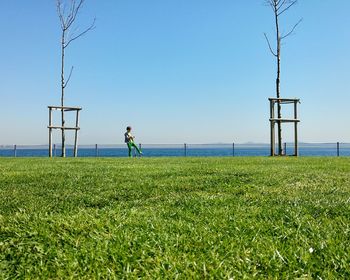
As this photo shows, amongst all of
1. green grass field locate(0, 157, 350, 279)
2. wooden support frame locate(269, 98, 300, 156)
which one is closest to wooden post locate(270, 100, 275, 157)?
wooden support frame locate(269, 98, 300, 156)

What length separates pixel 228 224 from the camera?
418 centimetres

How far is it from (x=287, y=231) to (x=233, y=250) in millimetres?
777

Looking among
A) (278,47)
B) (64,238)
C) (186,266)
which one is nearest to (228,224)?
(186,266)

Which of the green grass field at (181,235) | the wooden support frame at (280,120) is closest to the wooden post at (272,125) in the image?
the wooden support frame at (280,120)

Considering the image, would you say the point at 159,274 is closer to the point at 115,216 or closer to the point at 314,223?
the point at 115,216

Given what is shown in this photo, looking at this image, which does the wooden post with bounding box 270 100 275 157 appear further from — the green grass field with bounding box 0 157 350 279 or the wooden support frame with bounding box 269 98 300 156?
the green grass field with bounding box 0 157 350 279

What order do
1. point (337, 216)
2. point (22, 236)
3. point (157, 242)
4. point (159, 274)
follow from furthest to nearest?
point (337, 216), point (22, 236), point (157, 242), point (159, 274)

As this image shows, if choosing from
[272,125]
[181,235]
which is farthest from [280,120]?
[181,235]

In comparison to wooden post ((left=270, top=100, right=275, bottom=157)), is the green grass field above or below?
below

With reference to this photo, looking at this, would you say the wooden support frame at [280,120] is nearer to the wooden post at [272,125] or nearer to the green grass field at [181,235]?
the wooden post at [272,125]

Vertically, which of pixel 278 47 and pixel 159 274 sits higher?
pixel 278 47

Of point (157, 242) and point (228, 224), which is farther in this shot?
point (228, 224)

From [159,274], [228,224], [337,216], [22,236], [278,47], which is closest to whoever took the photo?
[159,274]

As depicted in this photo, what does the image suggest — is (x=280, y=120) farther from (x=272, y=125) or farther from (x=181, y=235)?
(x=181, y=235)
